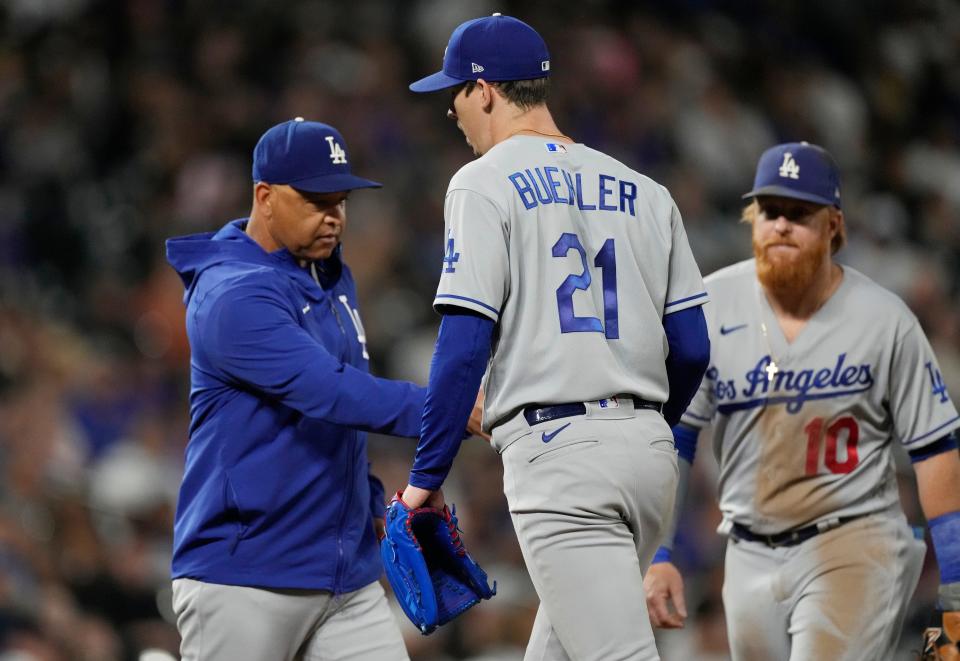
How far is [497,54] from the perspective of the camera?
3.41 m

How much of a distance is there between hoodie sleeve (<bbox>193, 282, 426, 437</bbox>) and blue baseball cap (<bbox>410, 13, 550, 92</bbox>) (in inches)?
32.5

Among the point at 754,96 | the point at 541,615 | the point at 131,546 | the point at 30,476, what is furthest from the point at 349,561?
the point at 754,96

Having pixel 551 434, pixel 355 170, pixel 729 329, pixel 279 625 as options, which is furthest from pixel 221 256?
pixel 355 170

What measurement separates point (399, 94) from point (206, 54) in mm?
1325

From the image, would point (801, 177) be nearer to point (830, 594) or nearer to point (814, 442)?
→ point (814, 442)

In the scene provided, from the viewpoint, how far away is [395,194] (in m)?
8.84

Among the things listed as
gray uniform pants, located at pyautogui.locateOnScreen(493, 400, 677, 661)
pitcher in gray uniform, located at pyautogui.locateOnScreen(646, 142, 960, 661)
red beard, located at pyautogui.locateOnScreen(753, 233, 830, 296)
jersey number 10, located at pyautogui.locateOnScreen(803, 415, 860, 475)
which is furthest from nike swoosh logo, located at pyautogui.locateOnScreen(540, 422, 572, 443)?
red beard, located at pyautogui.locateOnScreen(753, 233, 830, 296)

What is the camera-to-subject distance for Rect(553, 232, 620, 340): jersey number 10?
325 cm

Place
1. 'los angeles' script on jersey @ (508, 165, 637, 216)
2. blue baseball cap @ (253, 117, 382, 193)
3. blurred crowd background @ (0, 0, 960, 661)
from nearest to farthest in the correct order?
1. 'los angeles' script on jersey @ (508, 165, 637, 216)
2. blue baseball cap @ (253, 117, 382, 193)
3. blurred crowd background @ (0, 0, 960, 661)

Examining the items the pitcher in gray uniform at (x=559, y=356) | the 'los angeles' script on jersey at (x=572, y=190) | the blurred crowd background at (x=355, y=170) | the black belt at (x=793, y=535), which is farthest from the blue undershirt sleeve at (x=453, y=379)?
the blurred crowd background at (x=355, y=170)

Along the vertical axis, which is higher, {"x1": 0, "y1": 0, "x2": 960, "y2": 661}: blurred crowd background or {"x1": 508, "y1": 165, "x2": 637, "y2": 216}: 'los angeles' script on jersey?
{"x1": 508, "y1": 165, "x2": 637, "y2": 216}: 'los angeles' script on jersey

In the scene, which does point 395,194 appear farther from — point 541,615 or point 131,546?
point 541,615

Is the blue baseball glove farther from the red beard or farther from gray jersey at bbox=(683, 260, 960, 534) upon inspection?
the red beard

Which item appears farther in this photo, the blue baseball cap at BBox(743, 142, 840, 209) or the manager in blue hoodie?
the blue baseball cap at BBox(743, 142, 840, 209)
